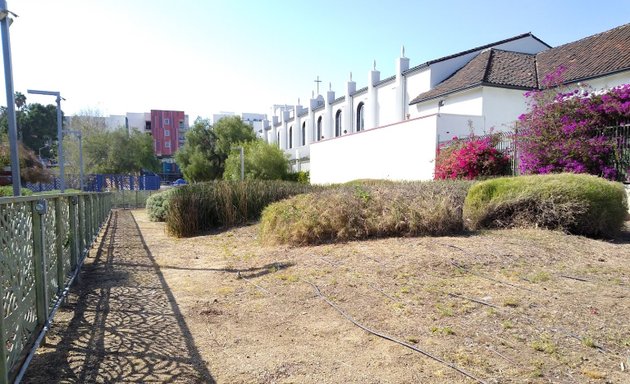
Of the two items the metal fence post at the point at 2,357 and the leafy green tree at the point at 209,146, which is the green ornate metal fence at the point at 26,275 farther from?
the leafy green tree at the point at 209,146

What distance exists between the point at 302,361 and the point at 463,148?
40.4ft

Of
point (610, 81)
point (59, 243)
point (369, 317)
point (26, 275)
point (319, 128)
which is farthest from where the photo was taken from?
point (319, 128)

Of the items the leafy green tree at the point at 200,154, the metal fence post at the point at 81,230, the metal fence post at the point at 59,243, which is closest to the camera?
the metal fence post at the point at 59,243

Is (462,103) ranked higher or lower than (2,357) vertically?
higher

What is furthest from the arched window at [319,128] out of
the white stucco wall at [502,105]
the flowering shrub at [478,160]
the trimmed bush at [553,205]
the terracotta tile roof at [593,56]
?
the trimmed bush at [553,205]

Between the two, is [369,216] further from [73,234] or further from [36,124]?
[36,124]

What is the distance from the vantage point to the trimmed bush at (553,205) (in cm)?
723

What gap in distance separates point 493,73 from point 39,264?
73.2 feet

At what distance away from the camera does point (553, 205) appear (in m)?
7.35

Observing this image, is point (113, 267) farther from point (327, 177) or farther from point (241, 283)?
point (327, 177)

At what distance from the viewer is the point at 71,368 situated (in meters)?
3.31

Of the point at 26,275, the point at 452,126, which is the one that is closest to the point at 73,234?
the point at 26,275

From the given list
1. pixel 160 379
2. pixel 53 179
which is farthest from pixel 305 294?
pixel 53 179

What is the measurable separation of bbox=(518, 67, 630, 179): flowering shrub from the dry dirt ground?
5.05 m
